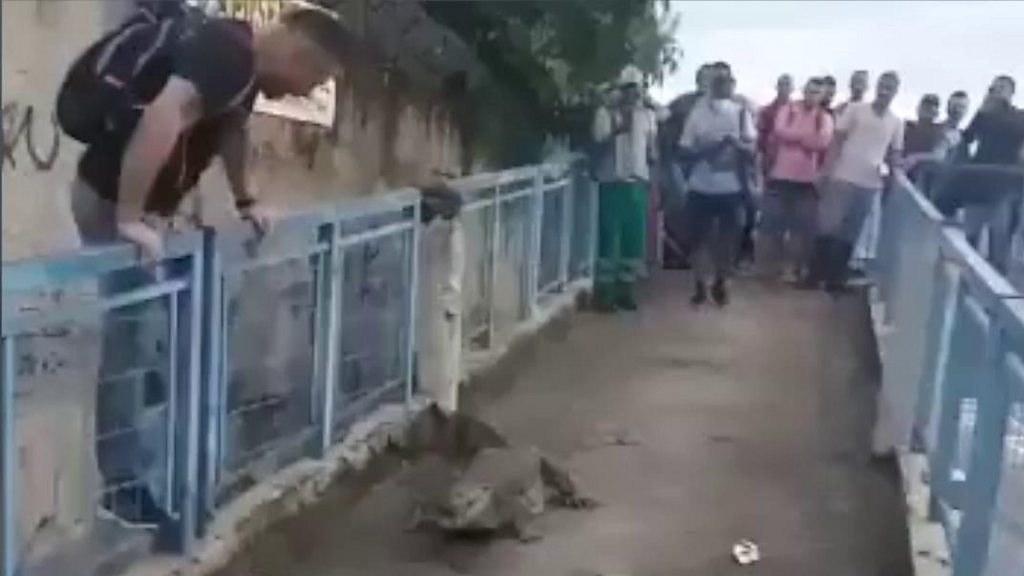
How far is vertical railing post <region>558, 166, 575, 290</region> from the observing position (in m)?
10.6

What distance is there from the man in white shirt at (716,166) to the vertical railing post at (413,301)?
4.12 metres

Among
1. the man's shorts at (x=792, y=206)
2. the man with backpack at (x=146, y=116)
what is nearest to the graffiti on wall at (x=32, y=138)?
the man with backpack at (x=146, y=116)

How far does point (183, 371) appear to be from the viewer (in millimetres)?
4273

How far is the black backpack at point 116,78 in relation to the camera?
3701 millimetres

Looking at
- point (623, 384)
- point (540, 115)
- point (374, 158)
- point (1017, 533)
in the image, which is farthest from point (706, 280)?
point (1017, 533)

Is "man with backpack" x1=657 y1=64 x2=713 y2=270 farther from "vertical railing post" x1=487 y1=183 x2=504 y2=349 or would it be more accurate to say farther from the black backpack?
the black backpack

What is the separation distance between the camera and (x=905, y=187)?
8234 millimetres

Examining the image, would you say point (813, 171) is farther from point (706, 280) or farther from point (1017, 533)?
point (1017, 533)

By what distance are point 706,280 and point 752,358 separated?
218 centimetres

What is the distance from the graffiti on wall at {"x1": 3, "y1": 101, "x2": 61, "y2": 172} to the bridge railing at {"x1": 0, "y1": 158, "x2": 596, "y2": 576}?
0.42 meters

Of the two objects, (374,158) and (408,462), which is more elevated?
(374,158)

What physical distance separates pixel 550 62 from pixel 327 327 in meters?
3.60

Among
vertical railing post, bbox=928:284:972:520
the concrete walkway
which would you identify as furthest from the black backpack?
vertical railing post, bbox=928:284:972:520

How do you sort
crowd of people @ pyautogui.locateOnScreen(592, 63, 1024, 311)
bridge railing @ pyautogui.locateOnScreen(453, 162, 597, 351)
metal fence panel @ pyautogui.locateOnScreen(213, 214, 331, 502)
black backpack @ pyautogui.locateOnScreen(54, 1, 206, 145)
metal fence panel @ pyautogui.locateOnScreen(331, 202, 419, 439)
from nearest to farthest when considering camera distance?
black backpack @ pyautogui.locateOnScreen(54, 1, 206, 145) < metal fence panel @ pyautogui.locateOnScreen(213, 214, 331, 502) < metal fence panel @ pyautogui.locateOnScreen(331, 202, 419, 439) < bridge railing @ pyautogui.locateOnScreen(453, 162, 597, 351) < crowd of people @ pyautogui.locateOnScreen(592, 63, 1024, 311)
